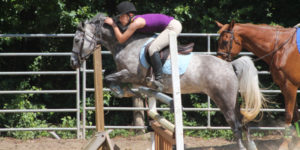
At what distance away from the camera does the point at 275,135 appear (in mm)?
6855

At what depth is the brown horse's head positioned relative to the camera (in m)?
5.29

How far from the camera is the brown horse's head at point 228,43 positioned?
5291mm

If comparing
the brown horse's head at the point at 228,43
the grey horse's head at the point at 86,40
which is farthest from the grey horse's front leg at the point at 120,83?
Answer: the brown horse's head at the point at 228,43

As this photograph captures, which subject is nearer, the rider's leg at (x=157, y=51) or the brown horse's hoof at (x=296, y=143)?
the rider's leg at (x=157, y=51)

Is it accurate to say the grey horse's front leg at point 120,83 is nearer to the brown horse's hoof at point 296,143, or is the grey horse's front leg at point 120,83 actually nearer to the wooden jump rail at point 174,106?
the wooden jump rail at point 174,106

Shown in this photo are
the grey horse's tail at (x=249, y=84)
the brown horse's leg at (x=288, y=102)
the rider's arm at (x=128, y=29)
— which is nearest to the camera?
the rider's arm at (x=128, y=29)

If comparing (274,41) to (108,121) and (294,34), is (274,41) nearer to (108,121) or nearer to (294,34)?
(294,34)

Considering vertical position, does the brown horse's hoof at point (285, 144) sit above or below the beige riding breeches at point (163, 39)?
below

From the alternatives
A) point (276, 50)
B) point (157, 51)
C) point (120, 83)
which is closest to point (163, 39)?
point (157, 51)

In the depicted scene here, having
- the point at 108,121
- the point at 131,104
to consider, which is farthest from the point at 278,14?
the point at 108,121

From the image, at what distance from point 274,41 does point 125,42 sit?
2214mm

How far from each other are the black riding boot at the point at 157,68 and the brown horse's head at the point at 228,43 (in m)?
1.35

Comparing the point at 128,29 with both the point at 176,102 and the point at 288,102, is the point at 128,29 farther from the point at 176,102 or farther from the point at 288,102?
the point at 288,102

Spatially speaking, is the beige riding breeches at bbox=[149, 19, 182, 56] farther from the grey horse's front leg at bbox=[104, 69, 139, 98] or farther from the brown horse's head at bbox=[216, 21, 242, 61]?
the brown horse's head at bbox=[216, 21, 242, 61]
